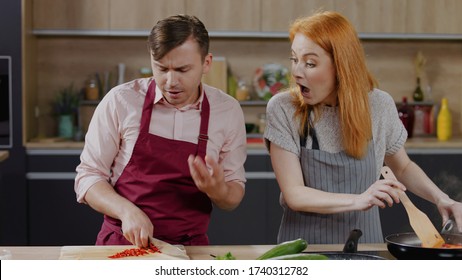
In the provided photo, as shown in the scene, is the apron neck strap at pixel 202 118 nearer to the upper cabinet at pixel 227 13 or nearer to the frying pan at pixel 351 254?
the frying pan at pixel 351 254

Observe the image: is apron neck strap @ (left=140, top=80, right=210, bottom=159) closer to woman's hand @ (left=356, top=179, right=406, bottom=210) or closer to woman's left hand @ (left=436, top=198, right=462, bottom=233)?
woman's hand @ (left=356, top=179, right=406, bottom=210)

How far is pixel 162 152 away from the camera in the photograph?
5.03ft

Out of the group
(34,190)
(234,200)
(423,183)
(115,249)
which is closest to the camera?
(115,249)

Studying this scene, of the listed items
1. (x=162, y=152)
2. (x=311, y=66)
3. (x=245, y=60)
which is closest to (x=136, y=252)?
(x=162, y=152)

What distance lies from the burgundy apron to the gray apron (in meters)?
0.21

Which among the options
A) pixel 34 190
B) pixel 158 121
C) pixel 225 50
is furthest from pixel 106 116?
pixel 225 50

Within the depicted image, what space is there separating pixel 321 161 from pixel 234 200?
214 millimetres

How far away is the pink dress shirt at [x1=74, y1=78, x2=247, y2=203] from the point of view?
4.93 ft

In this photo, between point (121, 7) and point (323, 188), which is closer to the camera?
point (323, 188)

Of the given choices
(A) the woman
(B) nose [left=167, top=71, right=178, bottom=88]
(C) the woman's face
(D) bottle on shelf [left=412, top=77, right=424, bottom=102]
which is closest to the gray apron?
(A) the woman

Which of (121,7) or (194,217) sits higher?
(121,7)

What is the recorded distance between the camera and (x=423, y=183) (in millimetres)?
1600

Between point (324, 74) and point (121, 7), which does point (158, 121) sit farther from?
point (121, 7)

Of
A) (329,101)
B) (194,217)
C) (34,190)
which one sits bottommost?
(34,190)
